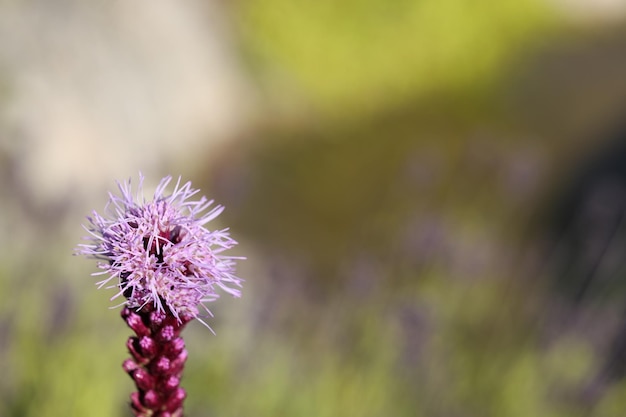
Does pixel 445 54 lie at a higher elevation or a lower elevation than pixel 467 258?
higher

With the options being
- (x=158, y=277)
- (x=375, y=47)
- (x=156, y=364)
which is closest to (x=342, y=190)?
(x=375, y=47)

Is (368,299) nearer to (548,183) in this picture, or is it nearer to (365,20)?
(548,183)

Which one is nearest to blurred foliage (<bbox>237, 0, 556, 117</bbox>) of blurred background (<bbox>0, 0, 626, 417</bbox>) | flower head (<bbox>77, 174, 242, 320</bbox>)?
blurred background (<bbox>0, 0, 626, 417</bbox>)

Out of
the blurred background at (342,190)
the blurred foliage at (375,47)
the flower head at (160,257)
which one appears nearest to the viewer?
the flower head at (160,257)

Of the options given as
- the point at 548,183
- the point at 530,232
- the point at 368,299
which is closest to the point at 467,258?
the point at 368,299

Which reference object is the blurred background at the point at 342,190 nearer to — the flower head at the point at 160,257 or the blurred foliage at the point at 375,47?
the blurred foliage at the point at 375,47

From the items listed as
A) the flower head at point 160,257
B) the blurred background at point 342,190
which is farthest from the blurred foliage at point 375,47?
the flower head at point 160,257

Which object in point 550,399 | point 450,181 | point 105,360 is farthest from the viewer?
point 450,181
